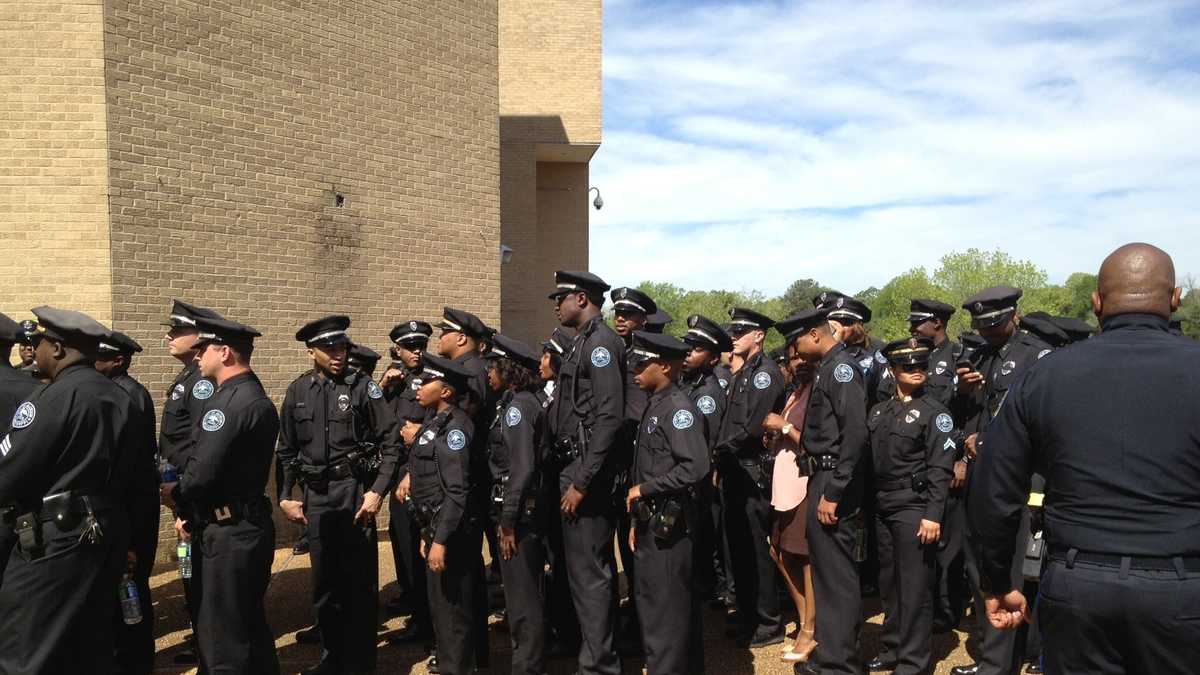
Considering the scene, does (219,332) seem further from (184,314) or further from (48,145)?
(48,145)

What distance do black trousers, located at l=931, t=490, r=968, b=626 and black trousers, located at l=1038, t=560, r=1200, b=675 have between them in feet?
10.9

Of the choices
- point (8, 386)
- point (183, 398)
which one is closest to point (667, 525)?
point (183, 398)

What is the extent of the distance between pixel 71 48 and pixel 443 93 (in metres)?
4.30

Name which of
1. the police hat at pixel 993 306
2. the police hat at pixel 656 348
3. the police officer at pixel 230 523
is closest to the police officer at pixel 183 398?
the police officer at pixel 230 523

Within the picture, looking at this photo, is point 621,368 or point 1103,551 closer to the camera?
point 1103,551

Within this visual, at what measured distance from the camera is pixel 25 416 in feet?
13.8

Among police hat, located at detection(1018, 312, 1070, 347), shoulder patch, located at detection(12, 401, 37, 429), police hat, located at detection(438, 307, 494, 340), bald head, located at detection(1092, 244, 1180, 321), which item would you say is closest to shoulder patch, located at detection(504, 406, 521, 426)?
police hat, located at detection(438, 307, 494, 340)

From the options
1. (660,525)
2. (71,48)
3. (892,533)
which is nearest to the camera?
(660,525)

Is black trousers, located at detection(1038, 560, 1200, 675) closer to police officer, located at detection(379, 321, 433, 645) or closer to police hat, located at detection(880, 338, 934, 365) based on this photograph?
police hat, located at detection(880, 338, 934, 365)

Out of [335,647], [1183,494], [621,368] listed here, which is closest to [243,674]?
[335,647]

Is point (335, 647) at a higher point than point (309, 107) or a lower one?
lower

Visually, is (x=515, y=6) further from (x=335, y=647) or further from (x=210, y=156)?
(x=335, y=647)

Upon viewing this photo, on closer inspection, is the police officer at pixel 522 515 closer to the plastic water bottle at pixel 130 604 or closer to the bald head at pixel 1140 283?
Answer: the plastic water bottle at pixel 130 604

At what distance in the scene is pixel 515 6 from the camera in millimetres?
18438
